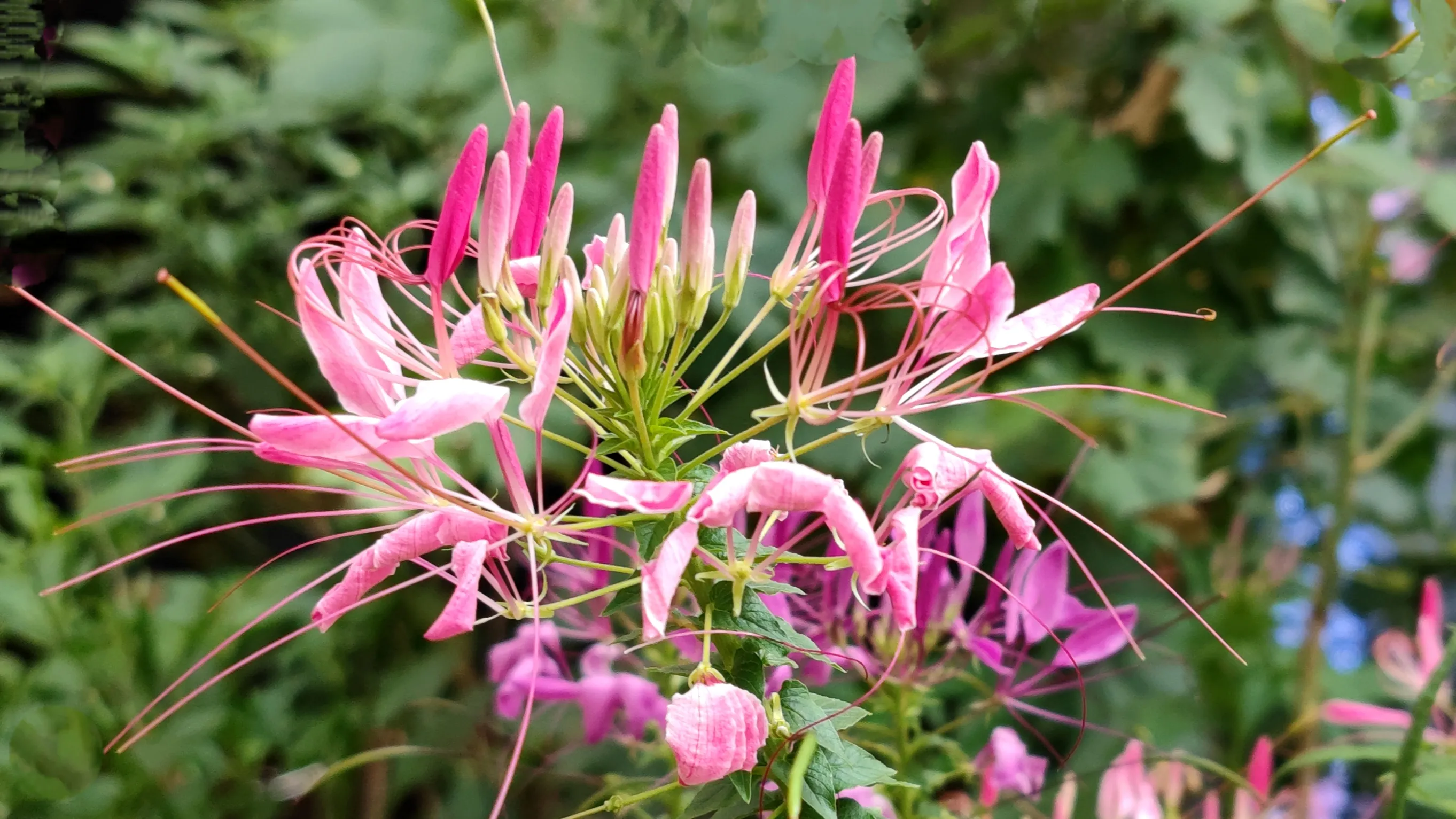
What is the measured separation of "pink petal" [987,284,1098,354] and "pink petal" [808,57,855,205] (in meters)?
0.06

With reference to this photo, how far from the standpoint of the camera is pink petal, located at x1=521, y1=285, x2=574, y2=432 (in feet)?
0.61

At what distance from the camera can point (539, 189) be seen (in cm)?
23

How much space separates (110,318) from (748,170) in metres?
0.59

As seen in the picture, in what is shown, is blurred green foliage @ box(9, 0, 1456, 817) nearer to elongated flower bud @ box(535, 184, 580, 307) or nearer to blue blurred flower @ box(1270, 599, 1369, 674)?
blue blurred flower @ box(1270, 599, 1369, 674)

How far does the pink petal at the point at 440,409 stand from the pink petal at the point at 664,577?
0.05m

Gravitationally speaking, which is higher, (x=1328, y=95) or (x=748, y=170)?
(x=1328, y=95)

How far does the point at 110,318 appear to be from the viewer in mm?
810

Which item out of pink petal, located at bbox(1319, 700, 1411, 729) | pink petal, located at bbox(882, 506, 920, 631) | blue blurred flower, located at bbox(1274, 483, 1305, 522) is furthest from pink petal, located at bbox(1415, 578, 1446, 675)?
blue blurred flower, located at bbox(1274, 483, 1305, 522)

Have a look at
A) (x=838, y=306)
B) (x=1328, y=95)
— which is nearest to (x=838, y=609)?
(x=838, y=306)

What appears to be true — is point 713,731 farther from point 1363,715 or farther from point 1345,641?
point 1345,641

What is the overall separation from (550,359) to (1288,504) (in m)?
0.88

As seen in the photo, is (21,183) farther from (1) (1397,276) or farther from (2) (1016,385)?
(1) (1397,276)

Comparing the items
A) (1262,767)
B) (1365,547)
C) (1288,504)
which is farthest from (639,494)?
(1365,547)

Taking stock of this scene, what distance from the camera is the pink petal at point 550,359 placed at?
7.3 inches
